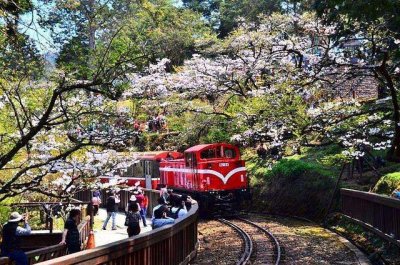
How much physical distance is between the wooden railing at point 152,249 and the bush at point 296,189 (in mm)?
8471

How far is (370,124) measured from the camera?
1797 centimetres

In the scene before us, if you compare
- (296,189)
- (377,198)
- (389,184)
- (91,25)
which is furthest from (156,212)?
(296,189)

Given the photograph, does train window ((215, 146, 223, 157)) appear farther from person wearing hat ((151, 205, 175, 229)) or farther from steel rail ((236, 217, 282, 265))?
person wearing hat ((151, 205, 175, 229))

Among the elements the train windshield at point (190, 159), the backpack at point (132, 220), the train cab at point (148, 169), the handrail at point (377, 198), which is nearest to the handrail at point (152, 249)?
the backpack at point (132, 220)

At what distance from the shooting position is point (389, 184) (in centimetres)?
1608

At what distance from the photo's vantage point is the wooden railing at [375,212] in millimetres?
11258

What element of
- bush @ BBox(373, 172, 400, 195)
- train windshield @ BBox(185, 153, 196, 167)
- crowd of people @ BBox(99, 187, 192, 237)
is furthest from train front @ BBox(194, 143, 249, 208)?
bush @ BBox(373, 172, 400, 195)

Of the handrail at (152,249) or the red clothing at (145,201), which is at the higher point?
the red clothing at (145,201)

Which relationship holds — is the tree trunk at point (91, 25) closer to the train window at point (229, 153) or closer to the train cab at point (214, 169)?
the train cab at point (214, 169)

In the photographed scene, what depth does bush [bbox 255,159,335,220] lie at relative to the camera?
20.2 m

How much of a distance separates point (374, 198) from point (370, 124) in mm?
5740

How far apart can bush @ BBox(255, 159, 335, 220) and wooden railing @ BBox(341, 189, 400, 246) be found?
127 inches

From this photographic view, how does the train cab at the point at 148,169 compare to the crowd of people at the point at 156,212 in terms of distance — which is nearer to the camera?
the crowd of people at the point at 156,212

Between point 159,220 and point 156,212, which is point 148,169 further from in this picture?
point 159,220
